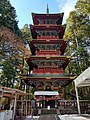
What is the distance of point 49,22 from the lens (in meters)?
20.2

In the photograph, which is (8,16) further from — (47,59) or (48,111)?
(48,111)

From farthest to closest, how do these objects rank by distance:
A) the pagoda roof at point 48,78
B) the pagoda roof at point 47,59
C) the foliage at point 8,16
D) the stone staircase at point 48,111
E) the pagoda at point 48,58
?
the foliage at point 8,16 < the pagoda roof at point 47,59 < the pagoda at point 48,58 < the pagoda roof at point 48,78 < the stone staircase at point 48,111

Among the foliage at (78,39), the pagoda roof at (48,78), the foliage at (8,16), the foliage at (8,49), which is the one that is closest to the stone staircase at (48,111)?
the pagoda roof at (48,78)

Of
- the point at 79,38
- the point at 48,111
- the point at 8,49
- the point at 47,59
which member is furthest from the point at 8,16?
the point at 48,111

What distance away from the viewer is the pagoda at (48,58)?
15.9 metres

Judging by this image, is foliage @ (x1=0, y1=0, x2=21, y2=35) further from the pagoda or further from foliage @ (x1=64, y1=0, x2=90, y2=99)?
foliage @ (x1=64, y1=0, x2=90, y2=99)

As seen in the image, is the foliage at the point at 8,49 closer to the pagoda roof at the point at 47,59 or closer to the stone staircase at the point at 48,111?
the pagoda roof at the point at 47,59

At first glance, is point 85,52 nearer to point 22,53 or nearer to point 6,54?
point 22,53

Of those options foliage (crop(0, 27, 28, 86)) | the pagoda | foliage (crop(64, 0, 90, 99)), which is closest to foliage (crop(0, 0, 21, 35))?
foliage (crop(0, 27, 28, 86))

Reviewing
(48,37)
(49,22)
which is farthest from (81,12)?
(48,37)

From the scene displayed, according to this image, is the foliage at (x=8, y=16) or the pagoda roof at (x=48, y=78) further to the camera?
the foliage at (x=8, y=16)

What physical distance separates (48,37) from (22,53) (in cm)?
399

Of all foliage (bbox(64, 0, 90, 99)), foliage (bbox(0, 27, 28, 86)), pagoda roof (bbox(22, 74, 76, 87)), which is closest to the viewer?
pagoda roof (bbox(22, 74, 76, 87))

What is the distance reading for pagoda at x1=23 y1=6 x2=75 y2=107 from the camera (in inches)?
626
